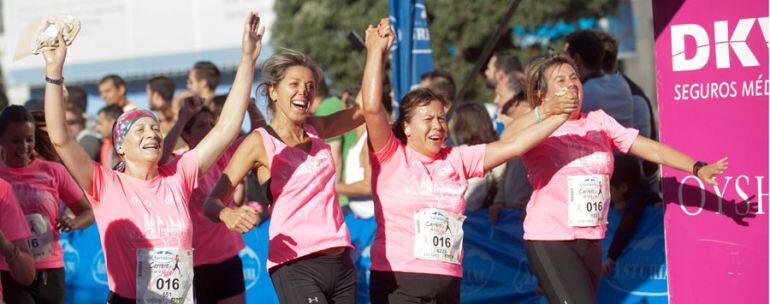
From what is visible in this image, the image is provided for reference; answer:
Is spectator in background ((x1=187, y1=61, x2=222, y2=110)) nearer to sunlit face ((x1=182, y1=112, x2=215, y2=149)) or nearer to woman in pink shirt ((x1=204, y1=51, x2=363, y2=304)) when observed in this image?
sunlit face ((x1=182, y1=112, x2=215, y2=149))

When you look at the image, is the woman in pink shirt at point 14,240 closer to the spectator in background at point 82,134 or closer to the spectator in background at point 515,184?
the spectator in background at point 515,184

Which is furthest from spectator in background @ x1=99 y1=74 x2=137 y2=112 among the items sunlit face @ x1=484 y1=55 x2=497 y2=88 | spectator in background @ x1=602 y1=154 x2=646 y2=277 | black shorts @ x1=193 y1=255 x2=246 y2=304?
spectator in background @ x1=602 y1=154 x2=646 y2=277

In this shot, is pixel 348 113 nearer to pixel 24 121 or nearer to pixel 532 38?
pixel 24 121

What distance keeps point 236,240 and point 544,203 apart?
1937 mm

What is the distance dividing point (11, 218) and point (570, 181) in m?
3.00

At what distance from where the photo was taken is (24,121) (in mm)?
6352

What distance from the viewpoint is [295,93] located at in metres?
5.33

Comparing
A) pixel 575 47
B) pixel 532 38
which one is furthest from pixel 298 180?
pixel 532 38

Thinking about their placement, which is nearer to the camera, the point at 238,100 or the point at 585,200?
the point at 238,100

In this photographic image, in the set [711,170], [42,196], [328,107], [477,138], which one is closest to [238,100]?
[42,196]

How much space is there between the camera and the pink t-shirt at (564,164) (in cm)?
575

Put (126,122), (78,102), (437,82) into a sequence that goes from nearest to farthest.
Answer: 1. (126,122)
2. (437,82)
3. (78,102)

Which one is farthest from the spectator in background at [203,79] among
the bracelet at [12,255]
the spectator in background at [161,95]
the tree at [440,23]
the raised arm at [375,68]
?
the tree at [440,23]

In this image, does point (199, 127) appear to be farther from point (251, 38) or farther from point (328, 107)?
point (328, 107)
